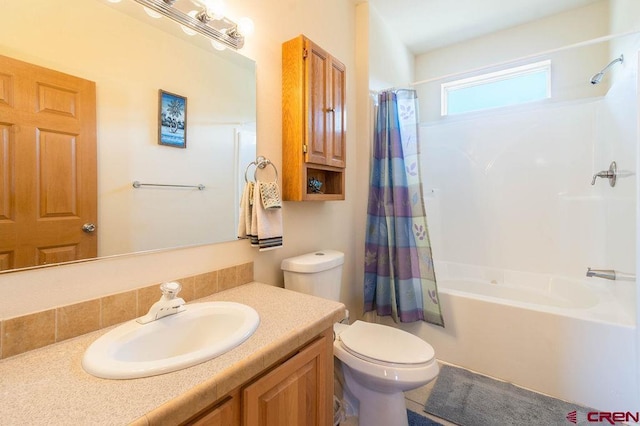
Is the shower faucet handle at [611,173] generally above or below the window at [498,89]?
below

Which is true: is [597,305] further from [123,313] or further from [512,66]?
[123,313]

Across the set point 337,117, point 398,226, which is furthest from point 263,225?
point 398,226

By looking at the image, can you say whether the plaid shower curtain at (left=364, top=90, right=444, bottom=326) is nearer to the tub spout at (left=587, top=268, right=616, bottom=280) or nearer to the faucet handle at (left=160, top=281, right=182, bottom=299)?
the tub spout at (left=587, top=268, right=616, bottom=280)

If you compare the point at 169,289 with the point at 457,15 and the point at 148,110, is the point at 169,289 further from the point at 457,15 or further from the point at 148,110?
the point at 457,15

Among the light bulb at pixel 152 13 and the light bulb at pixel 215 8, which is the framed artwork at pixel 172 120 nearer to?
the light bulb at pixel 152 13

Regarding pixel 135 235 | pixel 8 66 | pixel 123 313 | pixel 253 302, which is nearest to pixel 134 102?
pixel 8 66

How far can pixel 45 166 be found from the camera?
2.62ft

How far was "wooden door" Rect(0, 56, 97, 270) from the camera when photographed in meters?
0.74

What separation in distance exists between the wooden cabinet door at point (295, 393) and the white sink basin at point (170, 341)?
143 millimetres

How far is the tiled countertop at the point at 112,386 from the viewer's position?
1.71 ft

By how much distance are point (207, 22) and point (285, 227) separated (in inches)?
39.9

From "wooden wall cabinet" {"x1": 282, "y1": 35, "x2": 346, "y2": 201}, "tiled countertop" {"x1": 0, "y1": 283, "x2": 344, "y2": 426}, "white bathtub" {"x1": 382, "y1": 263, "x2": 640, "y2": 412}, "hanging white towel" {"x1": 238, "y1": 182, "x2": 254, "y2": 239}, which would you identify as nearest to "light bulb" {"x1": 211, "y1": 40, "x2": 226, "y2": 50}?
"wooden wall cabinet" {"x1": 282, "y1": 35, "x2": 346, "y2": 201}

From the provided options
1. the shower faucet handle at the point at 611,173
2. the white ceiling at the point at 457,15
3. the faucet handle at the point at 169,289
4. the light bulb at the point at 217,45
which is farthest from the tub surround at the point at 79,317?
the shower faucet handle at the point at 611,173

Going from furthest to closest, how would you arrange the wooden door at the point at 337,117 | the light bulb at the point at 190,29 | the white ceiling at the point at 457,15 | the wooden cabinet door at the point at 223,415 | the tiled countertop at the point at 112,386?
the white ceiling at the point at 457,15 → the wooden door at the point at 337,117 → the light bulb at the point at 190,29 → the wooden cabinet door at the point at 223,415 → the tiled countertop at the point at 112,386
